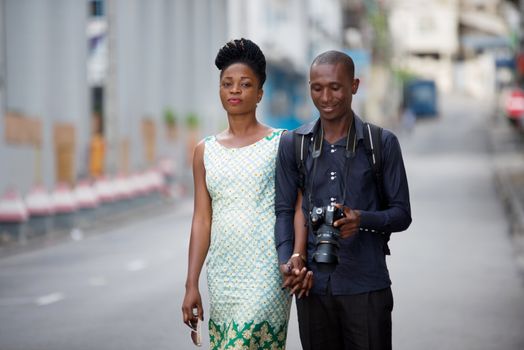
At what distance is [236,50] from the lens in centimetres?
474

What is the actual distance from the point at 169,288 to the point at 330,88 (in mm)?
7580

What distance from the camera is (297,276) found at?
4312 millimetres

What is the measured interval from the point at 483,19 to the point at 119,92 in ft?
400

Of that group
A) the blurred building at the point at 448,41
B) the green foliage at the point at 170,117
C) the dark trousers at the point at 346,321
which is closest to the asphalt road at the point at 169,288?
the dark trousers at the point at 346,321

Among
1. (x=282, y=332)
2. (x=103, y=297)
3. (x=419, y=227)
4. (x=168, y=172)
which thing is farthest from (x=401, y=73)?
(x=282, y=332)

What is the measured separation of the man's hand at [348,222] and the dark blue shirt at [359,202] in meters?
0.10

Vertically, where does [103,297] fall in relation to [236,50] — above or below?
below

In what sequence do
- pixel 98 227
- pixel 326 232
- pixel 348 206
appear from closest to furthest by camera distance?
1. pixel 326 232
2. pixel 348 206
3. pixel 98 227

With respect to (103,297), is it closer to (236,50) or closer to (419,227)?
(236,50)

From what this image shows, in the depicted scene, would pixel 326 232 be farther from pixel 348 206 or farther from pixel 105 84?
pixel 105 84

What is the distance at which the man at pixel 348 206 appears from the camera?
4.35m

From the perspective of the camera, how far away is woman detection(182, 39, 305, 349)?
4660mm

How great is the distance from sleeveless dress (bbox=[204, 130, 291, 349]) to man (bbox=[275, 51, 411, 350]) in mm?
228

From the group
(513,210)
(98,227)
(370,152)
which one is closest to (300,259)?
(370,152)
